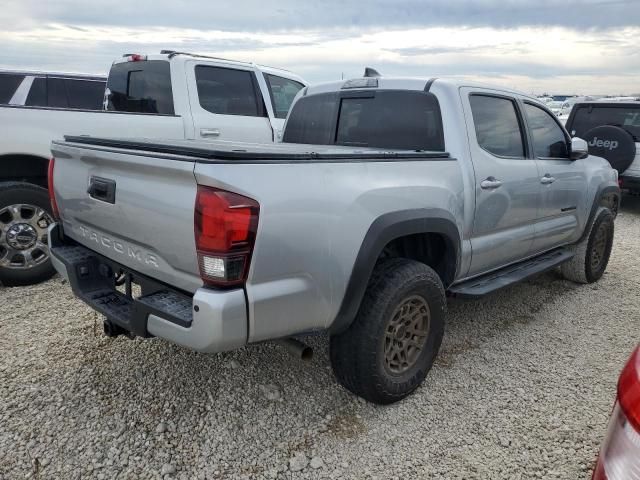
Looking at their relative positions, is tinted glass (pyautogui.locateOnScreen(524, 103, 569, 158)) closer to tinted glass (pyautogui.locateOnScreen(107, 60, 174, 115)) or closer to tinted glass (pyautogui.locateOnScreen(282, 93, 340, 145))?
tinted glass (pyautogui.locateOnScreen(282, 93, 340, 145))

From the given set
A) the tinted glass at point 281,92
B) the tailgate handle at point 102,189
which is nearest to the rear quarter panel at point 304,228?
the tailgate handle at point 102,189

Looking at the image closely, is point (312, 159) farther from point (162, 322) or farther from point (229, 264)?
point (162, 322)

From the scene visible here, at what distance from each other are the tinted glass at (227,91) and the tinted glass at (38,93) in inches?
A: 66.2

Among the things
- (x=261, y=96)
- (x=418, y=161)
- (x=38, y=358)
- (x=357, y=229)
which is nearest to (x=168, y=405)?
(x=38, y=358)

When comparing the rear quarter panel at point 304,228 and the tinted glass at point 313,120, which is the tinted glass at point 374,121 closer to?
the tinted glass at point 313,120

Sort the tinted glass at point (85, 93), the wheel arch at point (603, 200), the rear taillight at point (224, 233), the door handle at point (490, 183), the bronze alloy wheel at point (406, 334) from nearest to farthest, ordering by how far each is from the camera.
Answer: the rear taillight at point (224, 233)
the bronze alloy wheel at point (406, 334)
the door handle at point (490, 183)
the wheel arch at point (603, 200)
the tinted glass at point (85, 93)

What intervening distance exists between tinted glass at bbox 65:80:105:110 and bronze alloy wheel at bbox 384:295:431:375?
4.92m

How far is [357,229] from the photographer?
241 centimetres

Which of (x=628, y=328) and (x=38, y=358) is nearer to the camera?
(x=38, y=358)

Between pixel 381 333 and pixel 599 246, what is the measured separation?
362 centimetres

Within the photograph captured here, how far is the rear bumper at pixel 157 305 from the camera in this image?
2021 mm

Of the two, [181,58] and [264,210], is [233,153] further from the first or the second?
[181,58]

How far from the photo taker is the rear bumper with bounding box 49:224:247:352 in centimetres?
202

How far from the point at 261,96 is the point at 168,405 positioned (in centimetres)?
412
